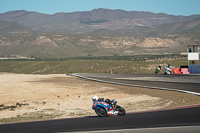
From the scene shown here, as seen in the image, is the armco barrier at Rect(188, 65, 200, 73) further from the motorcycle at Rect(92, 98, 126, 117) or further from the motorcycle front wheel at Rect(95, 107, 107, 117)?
the motorcycle front wheel at Rect(95, 107, 107, 117)

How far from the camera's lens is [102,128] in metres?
13.0

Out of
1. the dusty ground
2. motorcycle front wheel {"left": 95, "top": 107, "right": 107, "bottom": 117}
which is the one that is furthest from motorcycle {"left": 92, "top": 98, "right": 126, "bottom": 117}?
the dusty ground

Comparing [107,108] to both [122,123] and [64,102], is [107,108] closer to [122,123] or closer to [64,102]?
[122,123]

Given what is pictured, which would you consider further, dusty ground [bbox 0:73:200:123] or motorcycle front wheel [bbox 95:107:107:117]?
dusty ground [bbox 0:73:200:123]

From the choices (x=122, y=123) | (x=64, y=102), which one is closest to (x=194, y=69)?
(x=64, y=102)

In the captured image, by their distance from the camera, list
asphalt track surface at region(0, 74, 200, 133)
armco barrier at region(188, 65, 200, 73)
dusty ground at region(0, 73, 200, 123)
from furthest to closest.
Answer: armco barrier at region(188, 65, 200, 73) → dusty ground at region(0, 73, 200, 123) → asphalt track surface at region(0, 74, 200, 133)

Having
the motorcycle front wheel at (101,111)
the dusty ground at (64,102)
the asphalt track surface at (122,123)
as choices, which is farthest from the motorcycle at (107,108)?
the dusty ground at (64,102)

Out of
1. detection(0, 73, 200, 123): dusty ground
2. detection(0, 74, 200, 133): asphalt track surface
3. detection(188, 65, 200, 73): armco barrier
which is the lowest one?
detection(0, 73, 200, 123): dusty ground

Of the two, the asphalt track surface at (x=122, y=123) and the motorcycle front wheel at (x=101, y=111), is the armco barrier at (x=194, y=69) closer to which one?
the asphalt track surface at (x=122, y=123)

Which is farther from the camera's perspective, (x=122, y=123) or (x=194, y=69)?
(x=194, y=69)

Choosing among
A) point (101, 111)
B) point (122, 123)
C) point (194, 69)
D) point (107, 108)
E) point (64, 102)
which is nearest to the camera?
point (122, 123)

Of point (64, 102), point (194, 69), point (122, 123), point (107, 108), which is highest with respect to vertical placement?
point (194, 69)

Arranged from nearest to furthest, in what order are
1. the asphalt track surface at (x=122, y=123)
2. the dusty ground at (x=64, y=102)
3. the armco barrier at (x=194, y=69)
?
1. the asphalt track surface at (x=122, y=123)
2. the dusty ground at (x=64, y=102)
3. the armco barrier at (x=194, y=69)

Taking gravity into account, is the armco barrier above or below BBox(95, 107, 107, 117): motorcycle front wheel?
above
